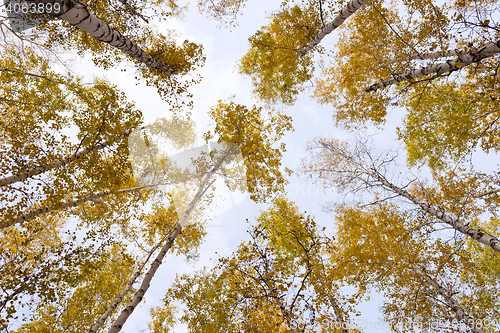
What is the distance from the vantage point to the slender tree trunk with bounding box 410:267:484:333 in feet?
18.3

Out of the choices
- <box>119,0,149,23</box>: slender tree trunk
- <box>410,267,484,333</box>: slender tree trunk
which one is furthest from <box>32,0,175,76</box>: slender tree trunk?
<box>410,267,484,333</box>: slender tree trunk

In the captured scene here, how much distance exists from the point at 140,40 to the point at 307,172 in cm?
787

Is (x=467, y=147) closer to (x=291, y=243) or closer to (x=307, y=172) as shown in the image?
(x=307, y=172)

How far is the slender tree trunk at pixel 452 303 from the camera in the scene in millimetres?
5570

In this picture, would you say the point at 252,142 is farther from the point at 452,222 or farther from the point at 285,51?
the point at 452,222

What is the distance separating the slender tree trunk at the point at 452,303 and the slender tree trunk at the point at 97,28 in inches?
395

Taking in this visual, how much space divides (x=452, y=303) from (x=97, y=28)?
37.5 feet

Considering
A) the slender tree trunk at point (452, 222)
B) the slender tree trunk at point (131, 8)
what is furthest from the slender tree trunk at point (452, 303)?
the slender tree trunk at point (131, 8)

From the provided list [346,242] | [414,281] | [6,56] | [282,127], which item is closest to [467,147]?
[414,281]

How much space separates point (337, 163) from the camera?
29.9 ft

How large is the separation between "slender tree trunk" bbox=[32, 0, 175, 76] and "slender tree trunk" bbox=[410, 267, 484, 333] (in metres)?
10.0

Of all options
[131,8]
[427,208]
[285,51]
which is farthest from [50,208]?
[427,208]

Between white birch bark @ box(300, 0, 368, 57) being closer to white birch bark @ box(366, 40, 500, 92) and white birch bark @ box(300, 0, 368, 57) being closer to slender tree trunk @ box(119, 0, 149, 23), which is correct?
white birch bark @ box(366, 40, 500, 92)

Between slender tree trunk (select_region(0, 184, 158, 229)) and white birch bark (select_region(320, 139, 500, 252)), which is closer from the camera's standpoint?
slender tree trunk (select_region(0, 184, 158, 229))
